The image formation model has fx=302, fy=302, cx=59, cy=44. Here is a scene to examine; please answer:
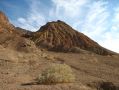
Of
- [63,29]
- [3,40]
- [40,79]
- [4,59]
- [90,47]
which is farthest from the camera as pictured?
[63,29]

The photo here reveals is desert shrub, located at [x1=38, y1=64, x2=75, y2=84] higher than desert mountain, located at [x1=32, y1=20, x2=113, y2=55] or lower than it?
lower

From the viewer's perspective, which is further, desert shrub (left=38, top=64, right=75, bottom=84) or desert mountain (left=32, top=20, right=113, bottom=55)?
desert mountain (left=32, top=20, right=113, bottom=55)

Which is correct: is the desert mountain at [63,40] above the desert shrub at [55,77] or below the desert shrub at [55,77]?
above

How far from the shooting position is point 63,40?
235ft

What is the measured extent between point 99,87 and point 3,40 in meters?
29.7

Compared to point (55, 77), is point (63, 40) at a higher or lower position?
higher

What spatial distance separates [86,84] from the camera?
15125 mm

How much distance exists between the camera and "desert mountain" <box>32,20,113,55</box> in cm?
6797

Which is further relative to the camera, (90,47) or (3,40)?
(90,47)

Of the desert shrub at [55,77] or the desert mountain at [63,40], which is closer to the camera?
the desert shrub at [55,77]

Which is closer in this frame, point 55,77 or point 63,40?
point 55,77

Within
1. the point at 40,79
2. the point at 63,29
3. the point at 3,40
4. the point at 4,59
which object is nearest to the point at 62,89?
the point at 40,79

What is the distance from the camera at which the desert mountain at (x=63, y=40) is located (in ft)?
223

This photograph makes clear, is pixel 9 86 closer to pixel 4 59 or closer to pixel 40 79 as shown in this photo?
pixel 40 79
